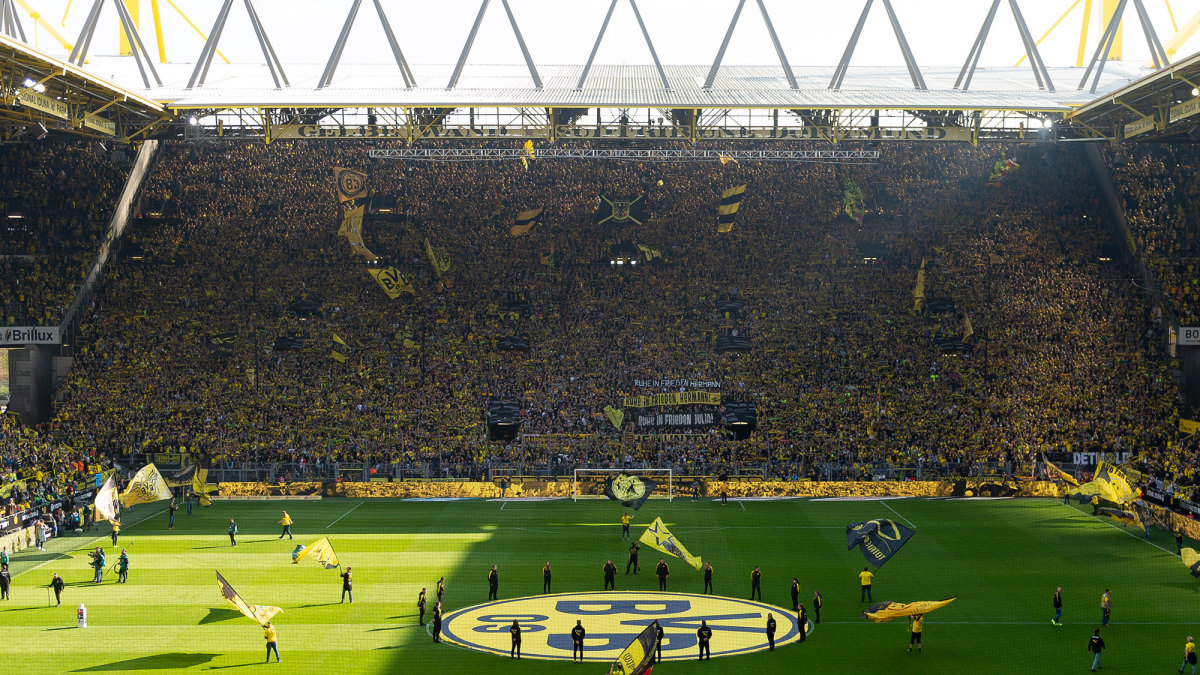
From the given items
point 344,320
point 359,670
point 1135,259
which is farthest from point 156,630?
point 1135,259

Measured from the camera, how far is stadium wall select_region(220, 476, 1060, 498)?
4791 centimetres

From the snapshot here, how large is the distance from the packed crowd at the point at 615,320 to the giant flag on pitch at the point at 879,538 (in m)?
18.5

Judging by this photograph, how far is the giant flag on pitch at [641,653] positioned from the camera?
771 inches

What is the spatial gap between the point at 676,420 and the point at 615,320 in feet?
24.8

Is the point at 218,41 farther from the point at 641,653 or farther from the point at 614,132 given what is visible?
the point at 641,653

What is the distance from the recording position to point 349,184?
2383 inches

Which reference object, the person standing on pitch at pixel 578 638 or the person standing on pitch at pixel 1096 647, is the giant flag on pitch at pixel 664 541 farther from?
the person standing on pitch at pixel 1096 647

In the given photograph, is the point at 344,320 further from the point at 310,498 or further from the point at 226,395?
the point at 310,498

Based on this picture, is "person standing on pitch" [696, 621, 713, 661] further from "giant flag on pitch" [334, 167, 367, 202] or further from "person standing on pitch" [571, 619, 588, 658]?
"giant flag on pitch" [334, 167, 367, 202]

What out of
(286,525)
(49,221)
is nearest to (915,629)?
(286,525)

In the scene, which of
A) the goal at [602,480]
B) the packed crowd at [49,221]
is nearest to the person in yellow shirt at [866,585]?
the goal at [602,480]

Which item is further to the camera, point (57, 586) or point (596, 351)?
point (596, 351)

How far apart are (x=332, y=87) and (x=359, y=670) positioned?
34.6m

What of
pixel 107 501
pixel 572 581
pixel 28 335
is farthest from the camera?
pixel 28 335
